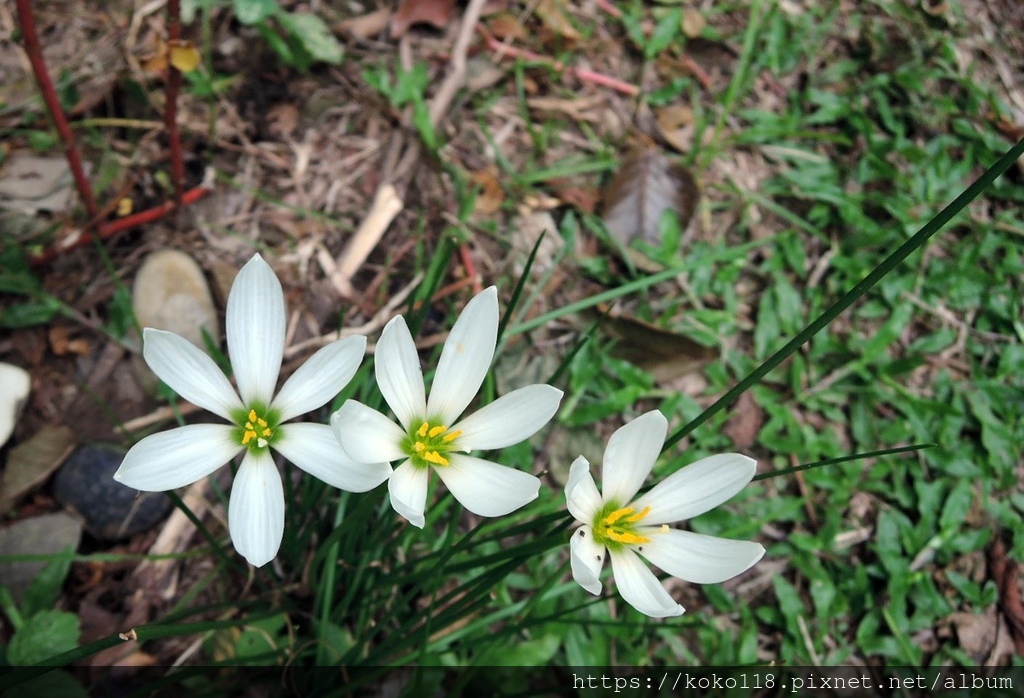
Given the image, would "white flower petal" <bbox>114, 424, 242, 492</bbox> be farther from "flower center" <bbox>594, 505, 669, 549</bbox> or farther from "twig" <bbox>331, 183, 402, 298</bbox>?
"twig" <bbox>331, 183, 402, 298</bbox>

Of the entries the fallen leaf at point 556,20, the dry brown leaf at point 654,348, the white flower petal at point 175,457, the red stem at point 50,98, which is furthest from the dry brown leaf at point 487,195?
the white flower petal at point 175,457

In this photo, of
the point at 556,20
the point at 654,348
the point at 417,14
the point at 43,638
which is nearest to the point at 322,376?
the point at 43,638

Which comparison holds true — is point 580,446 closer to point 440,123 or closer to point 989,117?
point 440,123

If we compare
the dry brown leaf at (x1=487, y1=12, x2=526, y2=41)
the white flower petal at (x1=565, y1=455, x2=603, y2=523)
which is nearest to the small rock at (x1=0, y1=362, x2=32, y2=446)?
the white flower petal at (x1=565, y1=455, x2=603, y2=523)

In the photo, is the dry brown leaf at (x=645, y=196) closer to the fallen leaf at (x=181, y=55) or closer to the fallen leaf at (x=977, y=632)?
the fallen leaf at (x=181, y=55)

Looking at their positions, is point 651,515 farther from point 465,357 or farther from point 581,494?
point 465,357

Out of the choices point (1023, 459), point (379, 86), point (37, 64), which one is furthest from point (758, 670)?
point (37, 64)
